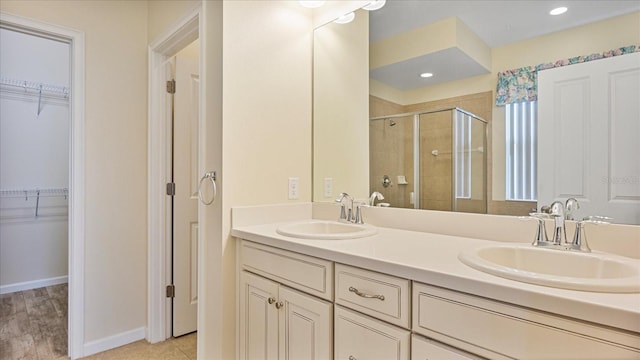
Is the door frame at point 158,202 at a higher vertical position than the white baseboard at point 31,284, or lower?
higher

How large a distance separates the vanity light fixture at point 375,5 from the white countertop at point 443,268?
120 centimetres

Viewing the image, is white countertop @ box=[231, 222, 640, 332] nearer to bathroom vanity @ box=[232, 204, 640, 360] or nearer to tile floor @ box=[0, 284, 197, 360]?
bathroom vanity @ box=[232, 204, 640, 360]

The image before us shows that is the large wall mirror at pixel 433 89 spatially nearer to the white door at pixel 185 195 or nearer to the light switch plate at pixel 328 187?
the light switch plate at pixel 328 187

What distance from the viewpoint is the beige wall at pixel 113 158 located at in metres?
2.10

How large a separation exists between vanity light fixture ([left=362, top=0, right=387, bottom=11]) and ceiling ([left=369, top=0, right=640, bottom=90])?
2cm

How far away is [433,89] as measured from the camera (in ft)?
5.16

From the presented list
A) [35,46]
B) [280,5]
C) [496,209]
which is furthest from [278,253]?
[35,46]

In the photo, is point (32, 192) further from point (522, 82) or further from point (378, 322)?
point (522, 82)

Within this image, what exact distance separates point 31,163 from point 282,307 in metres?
3.54

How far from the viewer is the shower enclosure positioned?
1.43m

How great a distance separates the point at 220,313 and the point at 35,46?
359 cm

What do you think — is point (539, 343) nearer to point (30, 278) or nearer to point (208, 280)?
point (208, 280)

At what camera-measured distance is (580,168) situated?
45.6 inches

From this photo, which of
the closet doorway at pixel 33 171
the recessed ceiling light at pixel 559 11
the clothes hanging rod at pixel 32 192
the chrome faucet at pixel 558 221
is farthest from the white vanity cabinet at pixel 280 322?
the clothes hanging rod at pixel 32 192
